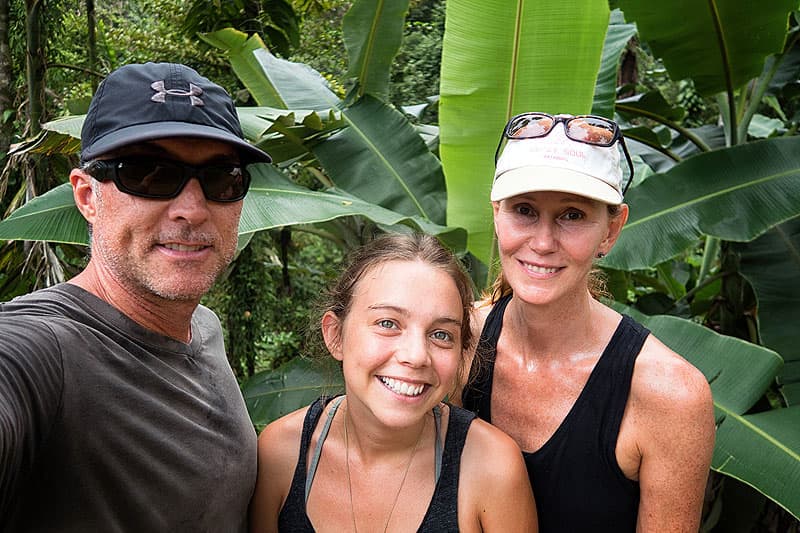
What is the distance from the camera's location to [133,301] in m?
1.88

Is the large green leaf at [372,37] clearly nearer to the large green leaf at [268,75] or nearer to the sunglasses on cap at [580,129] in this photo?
the large green leaf at [268,75]

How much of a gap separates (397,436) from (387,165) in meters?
2.28

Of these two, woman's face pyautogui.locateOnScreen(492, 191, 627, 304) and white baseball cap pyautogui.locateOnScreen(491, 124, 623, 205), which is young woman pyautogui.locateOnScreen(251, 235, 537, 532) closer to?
woman's face pyautogui.locateOnScreen(492, 191, 627, 304)

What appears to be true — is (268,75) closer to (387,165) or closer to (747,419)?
(387,165)

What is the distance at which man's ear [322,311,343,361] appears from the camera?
2.35m

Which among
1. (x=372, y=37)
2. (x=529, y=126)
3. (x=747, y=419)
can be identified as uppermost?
(x=372, y=37)

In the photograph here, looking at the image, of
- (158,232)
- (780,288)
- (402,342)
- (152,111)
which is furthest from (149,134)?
(780,288)

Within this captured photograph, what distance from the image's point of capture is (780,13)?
362 centimetres

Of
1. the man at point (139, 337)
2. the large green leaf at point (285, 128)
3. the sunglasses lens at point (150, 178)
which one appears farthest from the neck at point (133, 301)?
the large green leaf at point (285, 128)

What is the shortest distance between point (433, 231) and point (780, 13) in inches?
76.6

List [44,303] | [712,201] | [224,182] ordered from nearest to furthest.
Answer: [44,303]
[224,182]
[712,201]

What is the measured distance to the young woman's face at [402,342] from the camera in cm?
206

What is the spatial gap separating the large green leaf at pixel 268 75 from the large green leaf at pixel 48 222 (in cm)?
206

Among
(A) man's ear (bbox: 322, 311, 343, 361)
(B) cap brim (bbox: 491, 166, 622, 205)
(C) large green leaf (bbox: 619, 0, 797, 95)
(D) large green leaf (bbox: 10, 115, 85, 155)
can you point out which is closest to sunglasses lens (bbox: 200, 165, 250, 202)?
(A) man's ear (bbox: 322, 311, 343, 361)
